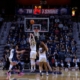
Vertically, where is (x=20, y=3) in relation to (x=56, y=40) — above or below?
above

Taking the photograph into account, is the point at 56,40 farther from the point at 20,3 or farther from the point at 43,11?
the point at 20,3

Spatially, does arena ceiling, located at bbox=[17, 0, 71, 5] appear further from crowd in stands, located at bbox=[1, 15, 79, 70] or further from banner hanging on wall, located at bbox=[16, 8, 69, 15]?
crowd in stands, located at bbox=[1, 15, 79, 70]

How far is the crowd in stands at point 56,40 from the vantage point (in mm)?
22955

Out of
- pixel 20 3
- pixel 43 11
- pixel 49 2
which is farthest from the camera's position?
pixel 20 3

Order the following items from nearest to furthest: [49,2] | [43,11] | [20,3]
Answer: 1. [43,11]
2. [49,2]
3. [20,3]

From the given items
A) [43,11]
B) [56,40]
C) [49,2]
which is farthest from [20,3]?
[56,40]

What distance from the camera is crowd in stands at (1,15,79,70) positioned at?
2295cm

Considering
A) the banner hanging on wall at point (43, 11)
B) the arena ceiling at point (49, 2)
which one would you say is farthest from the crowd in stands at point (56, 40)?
the arena ceiling at point (49, 2)

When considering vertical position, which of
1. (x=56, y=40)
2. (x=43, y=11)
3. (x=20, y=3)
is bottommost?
(x=56, y=40)

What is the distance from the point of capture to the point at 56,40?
86.4 ft

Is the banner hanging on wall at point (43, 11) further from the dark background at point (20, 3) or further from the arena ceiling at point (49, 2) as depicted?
the arena ceiling at point (49, 2)

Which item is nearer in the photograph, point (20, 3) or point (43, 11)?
point (43, 11)

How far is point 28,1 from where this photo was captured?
114 feet

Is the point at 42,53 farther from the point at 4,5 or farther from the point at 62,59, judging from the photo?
the point at 4,5
